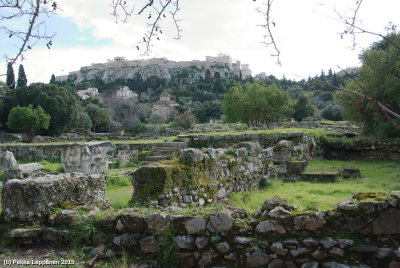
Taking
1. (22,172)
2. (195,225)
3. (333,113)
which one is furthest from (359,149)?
(333,113)

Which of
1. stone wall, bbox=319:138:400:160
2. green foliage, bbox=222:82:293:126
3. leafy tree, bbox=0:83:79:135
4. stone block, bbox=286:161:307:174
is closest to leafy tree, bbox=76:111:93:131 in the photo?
leafy tree, bbox=0:83:79:135

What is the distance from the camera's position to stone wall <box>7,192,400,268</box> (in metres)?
3.07

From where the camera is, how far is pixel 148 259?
3619mm

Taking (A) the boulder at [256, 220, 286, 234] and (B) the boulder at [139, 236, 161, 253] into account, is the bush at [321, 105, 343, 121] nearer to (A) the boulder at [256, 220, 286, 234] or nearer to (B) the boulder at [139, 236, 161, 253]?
(A) the boulder at [256, 220, 286, 234]

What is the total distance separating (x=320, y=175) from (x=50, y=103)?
38.6m

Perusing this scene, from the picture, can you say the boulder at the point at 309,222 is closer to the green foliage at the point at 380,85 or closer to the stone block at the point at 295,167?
the stone block at the point at 295,167

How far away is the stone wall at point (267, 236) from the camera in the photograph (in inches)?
121

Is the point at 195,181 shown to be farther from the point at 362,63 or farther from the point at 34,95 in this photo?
the point at 34,95

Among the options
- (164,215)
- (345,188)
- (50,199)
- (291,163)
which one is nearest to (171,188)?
(164,215)

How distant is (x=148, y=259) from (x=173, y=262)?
12.6 inches

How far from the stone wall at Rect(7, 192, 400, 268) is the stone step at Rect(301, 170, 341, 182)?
578cm

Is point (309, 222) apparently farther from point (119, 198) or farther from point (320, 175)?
point (320, 175)

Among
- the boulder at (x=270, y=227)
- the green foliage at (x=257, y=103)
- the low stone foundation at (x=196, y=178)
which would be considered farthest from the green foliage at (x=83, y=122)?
the boulder at (x=270, y=227)

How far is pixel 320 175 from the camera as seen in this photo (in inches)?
361
